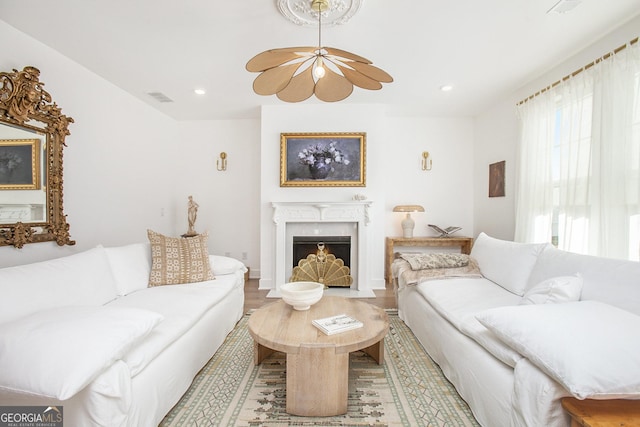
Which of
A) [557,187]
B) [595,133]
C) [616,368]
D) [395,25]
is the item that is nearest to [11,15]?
[395,25]

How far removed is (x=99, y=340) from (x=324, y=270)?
2.92 m

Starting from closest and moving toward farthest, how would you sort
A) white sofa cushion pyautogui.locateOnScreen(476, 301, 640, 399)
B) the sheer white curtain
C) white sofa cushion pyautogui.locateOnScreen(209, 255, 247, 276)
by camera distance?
white sofa cushion pyautogui.locateOnScreen(476, 301, 640, 399) < the sheer white curtain < white sofa cushion pyautogui.locateOnScreen(209, 255, 247, 276)

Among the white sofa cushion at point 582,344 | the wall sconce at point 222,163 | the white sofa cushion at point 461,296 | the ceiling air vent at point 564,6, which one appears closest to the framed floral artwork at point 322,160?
the wall sconce at point 222,163

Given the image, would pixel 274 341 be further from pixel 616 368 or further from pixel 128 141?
pixel 128 141

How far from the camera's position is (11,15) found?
6.42 ft

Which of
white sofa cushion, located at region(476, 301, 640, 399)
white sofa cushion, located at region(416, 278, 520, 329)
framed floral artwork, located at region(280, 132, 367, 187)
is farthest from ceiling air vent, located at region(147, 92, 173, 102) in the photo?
white sofa cushion, located at region(476, 301, 640, 399)

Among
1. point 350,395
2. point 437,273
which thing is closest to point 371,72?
point 437,273

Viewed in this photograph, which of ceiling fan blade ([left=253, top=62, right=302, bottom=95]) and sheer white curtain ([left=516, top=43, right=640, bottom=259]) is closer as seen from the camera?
ceiling fan blade ([left=253, top=62, right=302, bottom=95])

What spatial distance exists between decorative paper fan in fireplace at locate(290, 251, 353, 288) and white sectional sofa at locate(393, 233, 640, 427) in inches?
64.4

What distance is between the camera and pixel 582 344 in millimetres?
1035

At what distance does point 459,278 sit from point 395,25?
87.7 inches

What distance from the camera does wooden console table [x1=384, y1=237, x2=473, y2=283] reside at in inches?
155

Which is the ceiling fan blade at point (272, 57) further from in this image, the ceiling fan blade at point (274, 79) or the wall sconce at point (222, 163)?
the wall sconce at point (222, 163)

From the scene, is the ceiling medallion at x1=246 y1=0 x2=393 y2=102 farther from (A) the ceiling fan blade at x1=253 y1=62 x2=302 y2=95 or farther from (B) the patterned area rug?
(B) the patterned area rug
